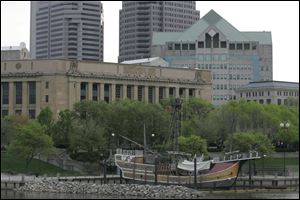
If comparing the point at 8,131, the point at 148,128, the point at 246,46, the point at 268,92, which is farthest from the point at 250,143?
the point at 246,46

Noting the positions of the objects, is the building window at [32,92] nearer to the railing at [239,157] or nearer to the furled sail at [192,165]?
the railing at [239,157]

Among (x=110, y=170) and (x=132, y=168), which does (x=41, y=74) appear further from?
(x=132, y=168)

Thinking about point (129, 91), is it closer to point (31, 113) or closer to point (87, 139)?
point (31, 113)

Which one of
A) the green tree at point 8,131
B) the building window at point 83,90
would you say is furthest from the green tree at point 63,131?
the building window at point 83,90

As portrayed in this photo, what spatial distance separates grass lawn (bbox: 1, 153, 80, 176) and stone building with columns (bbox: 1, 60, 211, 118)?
3225 cm

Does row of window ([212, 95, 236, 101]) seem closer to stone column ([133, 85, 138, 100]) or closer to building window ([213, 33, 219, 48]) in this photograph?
building window ([213, 33, 219, 48])

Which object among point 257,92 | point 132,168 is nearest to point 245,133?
point 132,168

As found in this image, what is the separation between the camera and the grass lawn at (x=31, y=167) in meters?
75.6

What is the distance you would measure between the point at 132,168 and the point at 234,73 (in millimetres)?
124664

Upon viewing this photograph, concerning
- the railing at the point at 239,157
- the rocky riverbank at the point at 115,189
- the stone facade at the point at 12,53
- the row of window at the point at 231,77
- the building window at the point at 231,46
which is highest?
the building window at the point at 231,46

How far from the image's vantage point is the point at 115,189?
199 ft

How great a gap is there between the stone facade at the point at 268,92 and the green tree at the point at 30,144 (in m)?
79.3

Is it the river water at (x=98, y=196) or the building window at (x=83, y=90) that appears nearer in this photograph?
the river water at (x=98, y=196)

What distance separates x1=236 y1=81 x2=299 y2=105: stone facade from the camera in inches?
6117
